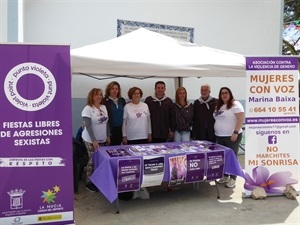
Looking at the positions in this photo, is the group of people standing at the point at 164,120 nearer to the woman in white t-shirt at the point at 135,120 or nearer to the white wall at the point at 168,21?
the woman in white t-shirt at the point at 135,120

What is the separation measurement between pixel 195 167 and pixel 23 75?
213 centimetres

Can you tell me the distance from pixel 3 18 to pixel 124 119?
1950mm

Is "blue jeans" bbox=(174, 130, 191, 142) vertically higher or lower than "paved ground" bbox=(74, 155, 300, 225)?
higher

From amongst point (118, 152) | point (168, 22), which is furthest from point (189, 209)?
point (168, 22)

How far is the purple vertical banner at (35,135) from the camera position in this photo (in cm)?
278

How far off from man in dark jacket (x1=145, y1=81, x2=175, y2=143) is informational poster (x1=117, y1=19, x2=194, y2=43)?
73.7 inches

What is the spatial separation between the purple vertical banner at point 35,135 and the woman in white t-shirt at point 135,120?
1.39 m

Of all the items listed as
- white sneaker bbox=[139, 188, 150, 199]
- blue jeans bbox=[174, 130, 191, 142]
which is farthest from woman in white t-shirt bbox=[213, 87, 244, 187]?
white sneaker bbox=[139, 188, 150, 199]

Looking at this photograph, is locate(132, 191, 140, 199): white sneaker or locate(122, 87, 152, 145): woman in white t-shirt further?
locate(122, 87, 152, 145): woman in white t-shirt

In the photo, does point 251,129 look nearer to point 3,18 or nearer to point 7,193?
point 7,193

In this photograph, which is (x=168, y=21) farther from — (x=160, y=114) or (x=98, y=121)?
(x=98, y=121)

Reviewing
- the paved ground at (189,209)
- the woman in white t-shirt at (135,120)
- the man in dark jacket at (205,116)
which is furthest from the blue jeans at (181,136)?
the paved ground at (189,209)

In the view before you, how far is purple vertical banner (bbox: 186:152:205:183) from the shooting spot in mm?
3643

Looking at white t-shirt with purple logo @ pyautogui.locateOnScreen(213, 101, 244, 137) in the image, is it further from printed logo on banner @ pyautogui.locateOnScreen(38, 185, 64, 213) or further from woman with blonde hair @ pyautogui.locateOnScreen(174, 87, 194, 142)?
printed logo on banner @ pyautogui.locateOnScreen(38, 185, 64, 213)
